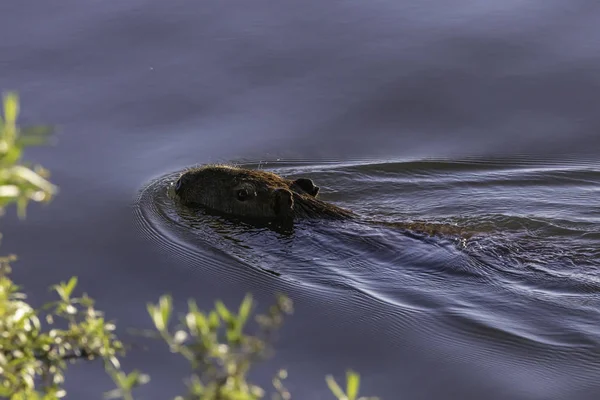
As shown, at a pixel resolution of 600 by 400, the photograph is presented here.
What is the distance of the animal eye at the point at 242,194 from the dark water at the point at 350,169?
26cm

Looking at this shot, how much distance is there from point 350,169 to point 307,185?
77cm

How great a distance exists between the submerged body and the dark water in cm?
17

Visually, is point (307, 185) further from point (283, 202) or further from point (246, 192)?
point (246, 192)

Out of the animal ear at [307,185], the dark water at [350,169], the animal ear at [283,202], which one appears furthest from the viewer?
the animal ear at [307,185]

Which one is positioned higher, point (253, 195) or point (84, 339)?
point (84, 339)

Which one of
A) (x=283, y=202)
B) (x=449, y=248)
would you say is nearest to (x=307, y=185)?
(x=283, y=202)

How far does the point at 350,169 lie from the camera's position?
855 cm

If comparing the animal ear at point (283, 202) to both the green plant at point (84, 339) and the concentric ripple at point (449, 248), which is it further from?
the green plant at point (84, 339)

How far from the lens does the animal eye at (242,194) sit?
791cm

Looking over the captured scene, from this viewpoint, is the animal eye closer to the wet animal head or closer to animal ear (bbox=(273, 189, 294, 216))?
the wet animal head

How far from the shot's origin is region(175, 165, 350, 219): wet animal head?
7816 millimetres

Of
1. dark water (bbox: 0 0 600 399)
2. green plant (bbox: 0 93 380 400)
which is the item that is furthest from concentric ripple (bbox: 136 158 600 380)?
green plant (bbox: 0 93 380 400)

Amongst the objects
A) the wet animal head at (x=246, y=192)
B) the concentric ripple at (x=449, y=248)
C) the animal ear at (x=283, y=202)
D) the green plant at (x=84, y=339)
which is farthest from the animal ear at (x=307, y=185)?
the green plant at (x=84, y=339)

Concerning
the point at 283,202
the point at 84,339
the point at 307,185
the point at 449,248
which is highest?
the point at 84,339
